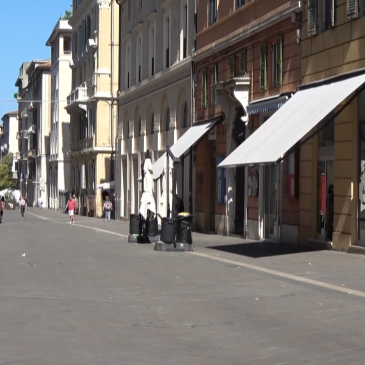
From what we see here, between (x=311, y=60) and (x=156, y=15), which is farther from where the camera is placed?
(x=156, y=15)

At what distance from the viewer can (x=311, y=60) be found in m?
23.6

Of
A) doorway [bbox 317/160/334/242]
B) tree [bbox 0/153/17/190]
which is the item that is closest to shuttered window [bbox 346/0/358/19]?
doorway [bbox 317/160/334/242]

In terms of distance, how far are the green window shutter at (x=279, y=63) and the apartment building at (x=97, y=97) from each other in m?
36.3

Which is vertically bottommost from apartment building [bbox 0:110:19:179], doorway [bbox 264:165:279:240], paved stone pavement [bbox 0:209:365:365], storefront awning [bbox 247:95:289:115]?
paved stone pavement [bbox 0:209:365:365]

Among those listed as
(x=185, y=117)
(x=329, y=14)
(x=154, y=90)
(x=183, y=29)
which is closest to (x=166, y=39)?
(x=154, y=90)

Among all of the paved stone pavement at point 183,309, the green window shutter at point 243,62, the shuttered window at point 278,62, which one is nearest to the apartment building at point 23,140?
the green window shutter at point 243,62

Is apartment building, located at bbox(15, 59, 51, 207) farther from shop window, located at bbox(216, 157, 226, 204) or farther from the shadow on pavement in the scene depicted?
the shadow on pavement

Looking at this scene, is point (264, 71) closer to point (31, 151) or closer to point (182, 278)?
point (182, 278)

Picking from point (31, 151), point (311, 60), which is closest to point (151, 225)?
point (311, 60)

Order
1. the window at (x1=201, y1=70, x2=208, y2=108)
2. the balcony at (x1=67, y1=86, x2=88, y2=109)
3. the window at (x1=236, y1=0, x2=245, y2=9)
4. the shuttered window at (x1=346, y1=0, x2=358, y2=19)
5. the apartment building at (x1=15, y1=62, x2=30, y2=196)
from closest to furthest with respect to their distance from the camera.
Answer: the shuttered window at (x1=346, y1=0, x2=358, y2=19) < the window at (x1=236, y1=0, x2=245, y2=9) < the window at (x1=201, y1=70, x2=208, y2=108) < the balcony at (x1=67, y1=86, x2=88, y2=109) < the apartment building at (x1=15, y1=62, x2=30, y2=196)

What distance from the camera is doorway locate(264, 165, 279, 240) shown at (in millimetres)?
26781

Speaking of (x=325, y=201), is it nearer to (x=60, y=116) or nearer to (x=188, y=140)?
(x=188, y=140)

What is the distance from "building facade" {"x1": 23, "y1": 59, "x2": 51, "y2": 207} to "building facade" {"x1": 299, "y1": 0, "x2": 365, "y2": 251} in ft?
229

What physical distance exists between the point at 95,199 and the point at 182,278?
47.5 metres
